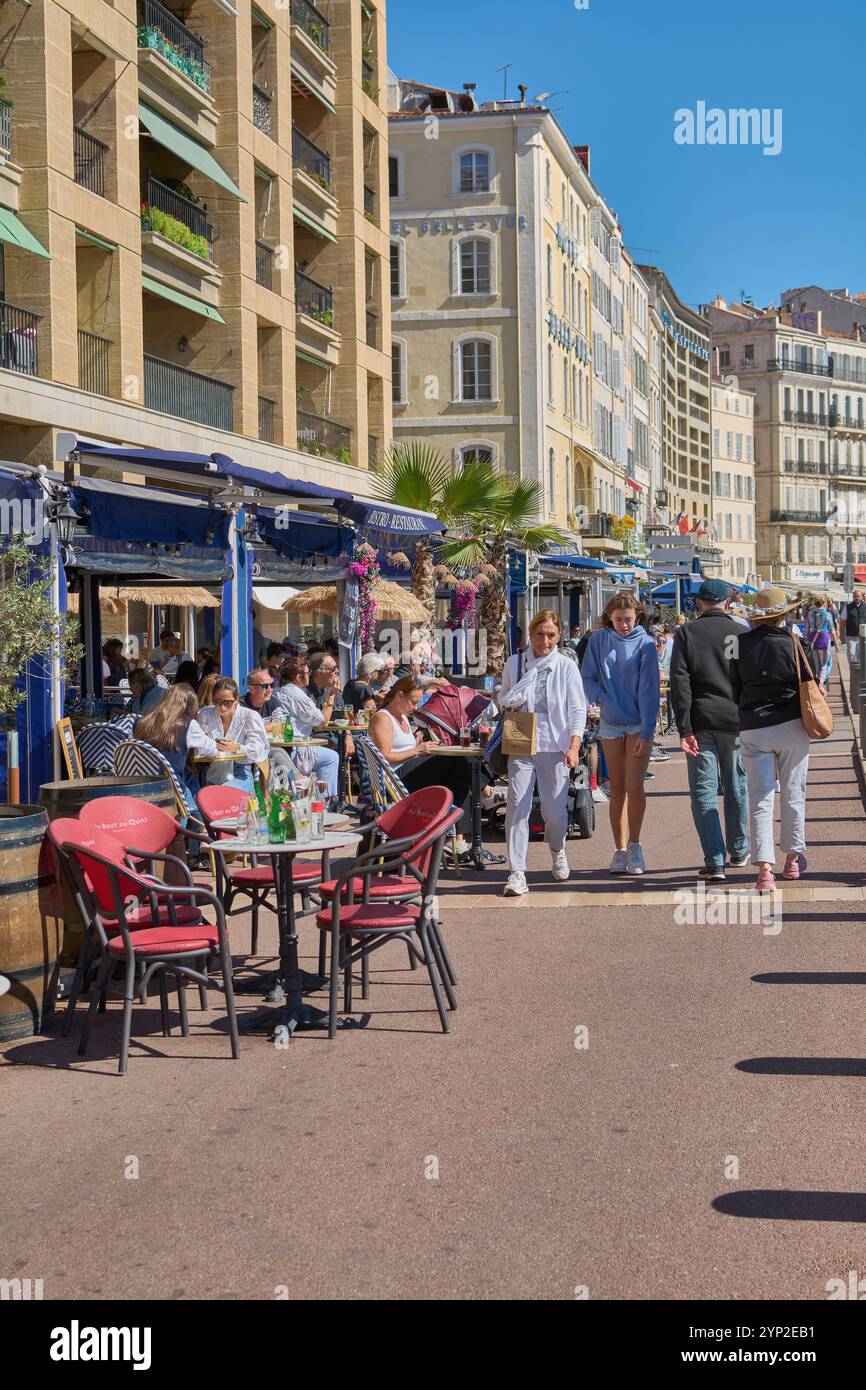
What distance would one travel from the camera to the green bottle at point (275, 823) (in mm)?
7230

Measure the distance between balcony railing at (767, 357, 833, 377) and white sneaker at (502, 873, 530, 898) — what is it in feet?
315

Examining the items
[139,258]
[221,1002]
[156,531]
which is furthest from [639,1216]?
[139,258]

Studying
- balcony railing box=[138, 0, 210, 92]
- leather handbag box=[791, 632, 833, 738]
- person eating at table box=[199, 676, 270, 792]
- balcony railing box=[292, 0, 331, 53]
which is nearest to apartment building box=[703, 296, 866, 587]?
balcony railing box=[292, 0, 331, 53]

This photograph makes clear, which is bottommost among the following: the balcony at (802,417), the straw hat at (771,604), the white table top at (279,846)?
the white table top at (279,846)

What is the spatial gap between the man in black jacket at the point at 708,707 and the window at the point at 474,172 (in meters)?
38.2

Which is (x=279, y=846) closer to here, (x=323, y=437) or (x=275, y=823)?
(x=275, y=823)

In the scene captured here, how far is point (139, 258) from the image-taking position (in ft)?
83.4

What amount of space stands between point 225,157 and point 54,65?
24.4 ft

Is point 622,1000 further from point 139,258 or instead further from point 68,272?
point 139,258

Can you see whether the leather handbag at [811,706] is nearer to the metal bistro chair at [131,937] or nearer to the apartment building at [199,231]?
the metal bistro chair at [131,937]

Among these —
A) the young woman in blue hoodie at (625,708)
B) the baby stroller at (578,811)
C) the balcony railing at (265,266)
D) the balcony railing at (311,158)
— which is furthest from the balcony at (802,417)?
the young woman in blue hoodie at (625,708)

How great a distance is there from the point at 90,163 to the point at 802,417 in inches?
3337
